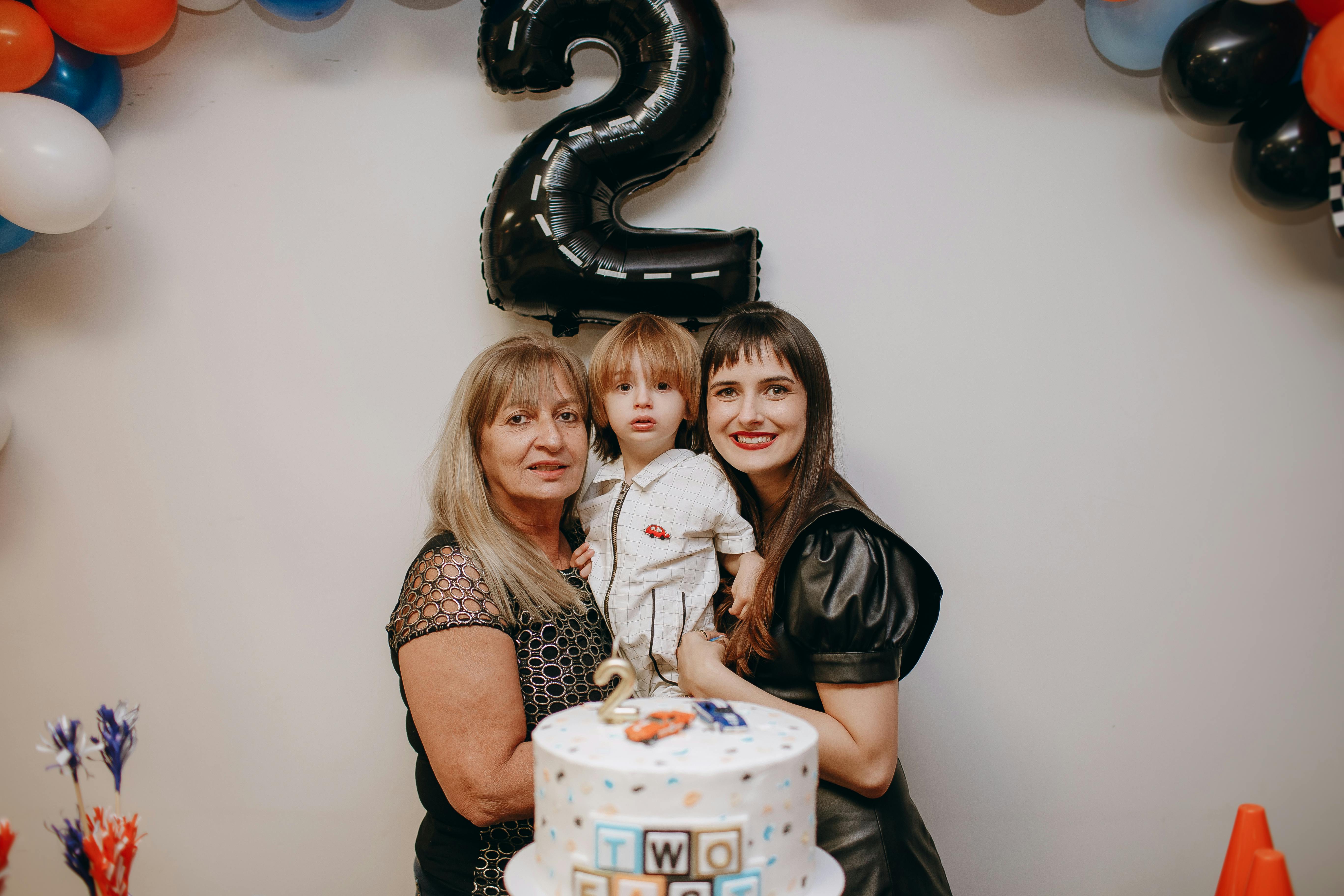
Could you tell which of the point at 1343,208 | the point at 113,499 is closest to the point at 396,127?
the point at 113,499

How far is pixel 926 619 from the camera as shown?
5.31ft

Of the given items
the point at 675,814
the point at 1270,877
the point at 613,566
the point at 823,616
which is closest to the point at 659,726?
the point at 675,814

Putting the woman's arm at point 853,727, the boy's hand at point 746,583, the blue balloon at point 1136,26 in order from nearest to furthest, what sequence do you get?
the woman's arm at point 853,727 < the boy's hand at point 746,583 < the blue balloon at point 1136,26

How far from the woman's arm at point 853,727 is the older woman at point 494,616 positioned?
0.41 m

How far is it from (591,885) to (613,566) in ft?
2.84

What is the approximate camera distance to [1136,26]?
2.00 metres

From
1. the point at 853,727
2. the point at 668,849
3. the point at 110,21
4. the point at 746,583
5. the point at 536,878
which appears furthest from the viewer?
the point at 110,21

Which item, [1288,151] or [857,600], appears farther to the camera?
[1288,151]

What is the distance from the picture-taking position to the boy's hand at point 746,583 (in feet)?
5.67

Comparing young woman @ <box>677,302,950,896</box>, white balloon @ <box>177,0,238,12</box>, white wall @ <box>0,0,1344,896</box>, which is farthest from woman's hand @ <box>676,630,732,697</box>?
white balloon @ <box>177,0,238,12</box>

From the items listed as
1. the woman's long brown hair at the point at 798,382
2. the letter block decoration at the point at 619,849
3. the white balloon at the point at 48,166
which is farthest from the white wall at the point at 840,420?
the letter block decoration at the point at 619,849

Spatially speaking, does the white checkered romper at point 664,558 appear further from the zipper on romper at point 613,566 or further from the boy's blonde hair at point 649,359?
the boy's blonde hair at point 649,359

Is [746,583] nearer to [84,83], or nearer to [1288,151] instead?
[1288,151]

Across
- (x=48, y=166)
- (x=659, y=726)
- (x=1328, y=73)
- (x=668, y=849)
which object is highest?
(x=1328, y=73)
